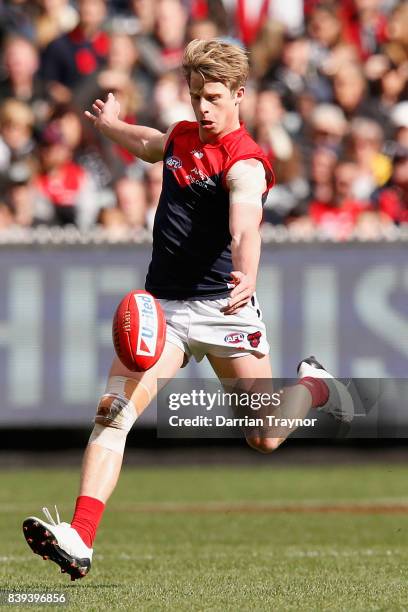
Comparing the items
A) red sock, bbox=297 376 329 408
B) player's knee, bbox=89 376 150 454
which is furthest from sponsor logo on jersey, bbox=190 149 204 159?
red sock, bbox=297 376 329 408

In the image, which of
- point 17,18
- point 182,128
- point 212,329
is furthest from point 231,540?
point 17,18

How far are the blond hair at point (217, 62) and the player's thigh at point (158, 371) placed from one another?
4.18 ft

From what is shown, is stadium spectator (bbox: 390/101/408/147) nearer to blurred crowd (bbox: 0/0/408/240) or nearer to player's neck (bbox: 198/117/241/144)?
blurred crowd (bbox: 0/0/408/240)

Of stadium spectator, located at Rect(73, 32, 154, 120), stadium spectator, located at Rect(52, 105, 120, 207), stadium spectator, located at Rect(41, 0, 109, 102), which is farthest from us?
stadium spectator, located at Rect(41, 0, 109, 102)

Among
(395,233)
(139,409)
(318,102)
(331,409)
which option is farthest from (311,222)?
(139,409)

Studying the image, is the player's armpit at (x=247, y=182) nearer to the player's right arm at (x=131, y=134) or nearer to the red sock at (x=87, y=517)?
the player's right arm at (x=131, y=134)

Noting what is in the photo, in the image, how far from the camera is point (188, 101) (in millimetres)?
13836

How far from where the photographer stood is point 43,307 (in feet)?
42.3

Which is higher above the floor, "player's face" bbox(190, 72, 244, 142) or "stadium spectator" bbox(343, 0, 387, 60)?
"stadium spectator" bbox(343, 0, 387, 60)

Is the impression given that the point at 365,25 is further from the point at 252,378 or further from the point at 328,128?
the point at 252,378

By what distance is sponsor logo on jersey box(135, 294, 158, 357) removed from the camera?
244 inches

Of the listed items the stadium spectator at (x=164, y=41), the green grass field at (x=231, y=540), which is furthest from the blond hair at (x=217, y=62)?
the stadium spectator at (x=164, y=41)

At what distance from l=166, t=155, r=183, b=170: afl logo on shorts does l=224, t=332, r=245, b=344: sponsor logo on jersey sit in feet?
2.75

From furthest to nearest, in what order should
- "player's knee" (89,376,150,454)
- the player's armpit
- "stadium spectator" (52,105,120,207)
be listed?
"stadium spectator" (52,105,120,207) < "player's knee" (89,376,150,454) < the player's armpit
